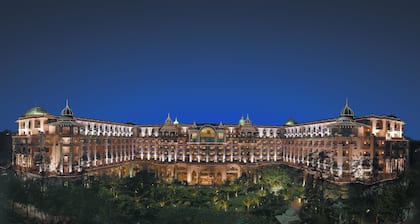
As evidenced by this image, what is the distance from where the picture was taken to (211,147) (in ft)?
328

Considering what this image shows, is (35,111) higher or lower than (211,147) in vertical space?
higher

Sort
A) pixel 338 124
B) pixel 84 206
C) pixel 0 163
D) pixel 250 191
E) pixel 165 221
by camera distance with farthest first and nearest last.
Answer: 1. pixel 0 163
2. pixel 250 191
3. pixel 338 124
4. pixel 165 221
5. pixel 84 206

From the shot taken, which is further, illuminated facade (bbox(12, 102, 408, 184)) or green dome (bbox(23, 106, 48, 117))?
green dome (bbox(23, 106, 48, 117))

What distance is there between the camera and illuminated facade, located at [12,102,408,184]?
2842 inches

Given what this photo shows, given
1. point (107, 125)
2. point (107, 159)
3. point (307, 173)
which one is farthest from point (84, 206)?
point (307, 173)

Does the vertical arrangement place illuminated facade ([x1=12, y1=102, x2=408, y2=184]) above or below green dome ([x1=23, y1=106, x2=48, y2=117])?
below

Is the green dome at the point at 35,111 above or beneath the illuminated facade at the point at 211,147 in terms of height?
above

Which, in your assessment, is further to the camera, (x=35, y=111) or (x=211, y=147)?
(x=211, y=147)

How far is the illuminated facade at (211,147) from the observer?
2842 inches

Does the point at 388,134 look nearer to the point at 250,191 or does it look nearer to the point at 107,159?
the point at 250,191

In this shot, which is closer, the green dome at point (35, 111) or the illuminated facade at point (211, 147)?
the illuminated facade at point (211, 147)

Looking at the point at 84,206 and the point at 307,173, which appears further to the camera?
the point at 307,173

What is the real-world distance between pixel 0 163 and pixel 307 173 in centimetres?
A: 6713

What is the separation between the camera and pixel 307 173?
82.6m
